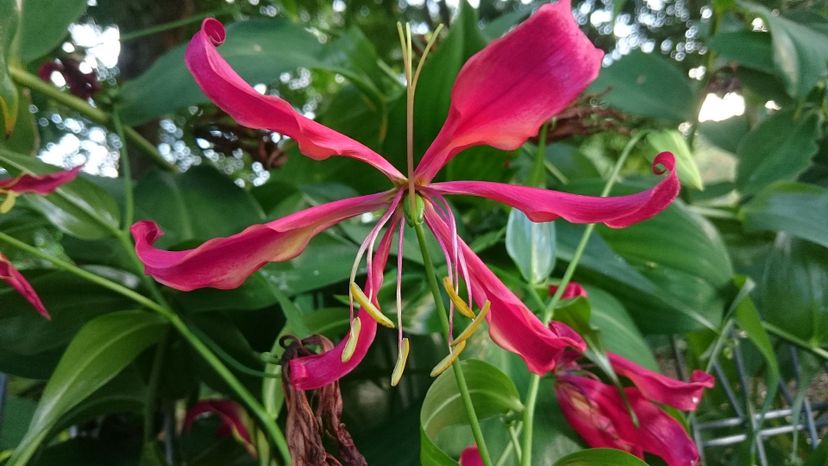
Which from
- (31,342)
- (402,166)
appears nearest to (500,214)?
(402,166)

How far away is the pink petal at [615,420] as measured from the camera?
1.03ft

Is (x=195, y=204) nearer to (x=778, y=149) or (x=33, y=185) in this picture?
(x=33, y=185)

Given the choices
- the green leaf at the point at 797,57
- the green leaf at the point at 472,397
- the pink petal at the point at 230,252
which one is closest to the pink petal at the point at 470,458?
the green leaf at the point at 472,397

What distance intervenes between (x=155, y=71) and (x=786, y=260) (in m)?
0.45

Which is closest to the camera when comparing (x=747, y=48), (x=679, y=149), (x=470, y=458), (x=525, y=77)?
(x=525, y=77)

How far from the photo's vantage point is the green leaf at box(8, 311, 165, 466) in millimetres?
282

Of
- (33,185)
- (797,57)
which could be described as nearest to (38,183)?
(33,185)

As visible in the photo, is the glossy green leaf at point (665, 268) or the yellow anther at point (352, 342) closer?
the yellow anther at point (352, 342)

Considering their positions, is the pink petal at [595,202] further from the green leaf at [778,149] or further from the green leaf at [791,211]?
the green leaf at [778,149]

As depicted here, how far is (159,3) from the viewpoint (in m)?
0.78

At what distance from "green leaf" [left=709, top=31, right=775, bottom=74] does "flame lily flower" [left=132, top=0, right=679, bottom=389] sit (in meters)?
0.35

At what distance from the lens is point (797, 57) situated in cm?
45

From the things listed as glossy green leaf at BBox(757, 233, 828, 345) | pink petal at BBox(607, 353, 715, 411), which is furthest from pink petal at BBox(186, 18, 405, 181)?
glossy green leaf at BBox(757, 233, 828, 345)

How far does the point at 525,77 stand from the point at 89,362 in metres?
0.26
